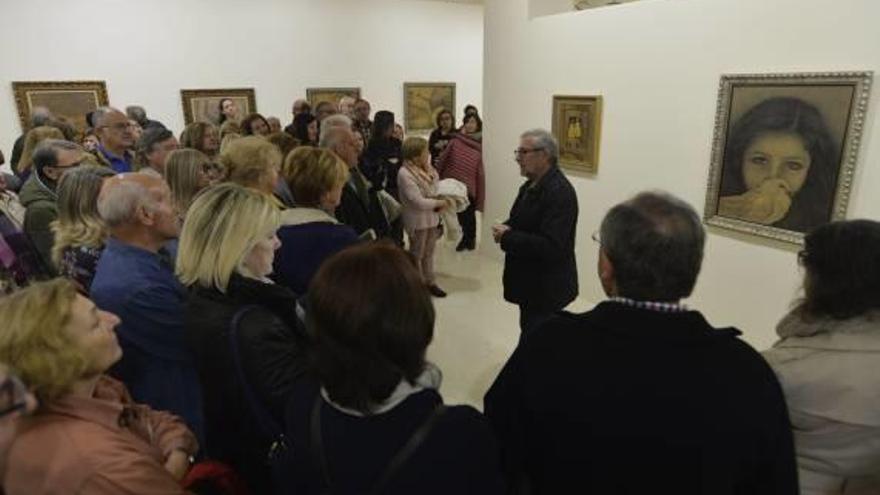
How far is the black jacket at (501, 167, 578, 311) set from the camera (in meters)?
3.00

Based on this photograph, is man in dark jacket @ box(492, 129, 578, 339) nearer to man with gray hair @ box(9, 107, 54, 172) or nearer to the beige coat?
the beige coat

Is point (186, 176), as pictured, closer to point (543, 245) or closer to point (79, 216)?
point (79, 216)

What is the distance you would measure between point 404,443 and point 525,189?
241 cm

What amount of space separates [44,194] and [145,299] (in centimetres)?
169

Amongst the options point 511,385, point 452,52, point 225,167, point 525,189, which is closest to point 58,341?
point 511,385

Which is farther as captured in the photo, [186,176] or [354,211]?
[354,211]

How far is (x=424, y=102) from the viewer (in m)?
9.35

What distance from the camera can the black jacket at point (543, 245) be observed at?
2998 mm

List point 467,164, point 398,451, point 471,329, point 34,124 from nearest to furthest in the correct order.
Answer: point 398,451, point 471,329, point 34,124, point 467,164

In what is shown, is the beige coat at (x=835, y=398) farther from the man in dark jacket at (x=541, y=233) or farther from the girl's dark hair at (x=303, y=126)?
the girl's dark hair at (x=303, y=126)

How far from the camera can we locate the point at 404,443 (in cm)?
99

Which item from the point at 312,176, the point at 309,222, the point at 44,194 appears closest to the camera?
the point at 309,222

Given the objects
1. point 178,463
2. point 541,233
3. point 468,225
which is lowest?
point 468,225

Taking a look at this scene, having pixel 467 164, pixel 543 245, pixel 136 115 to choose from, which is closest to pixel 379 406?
pixel 543 245
